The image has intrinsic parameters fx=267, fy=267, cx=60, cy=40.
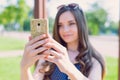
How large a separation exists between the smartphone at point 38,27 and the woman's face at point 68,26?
241 mm

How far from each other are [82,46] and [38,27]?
13.1 inches

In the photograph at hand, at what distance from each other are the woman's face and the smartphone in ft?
0.79

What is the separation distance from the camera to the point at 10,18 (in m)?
7.43

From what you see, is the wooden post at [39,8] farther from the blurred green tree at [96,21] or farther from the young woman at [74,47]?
the blurred green tree at [96,21]

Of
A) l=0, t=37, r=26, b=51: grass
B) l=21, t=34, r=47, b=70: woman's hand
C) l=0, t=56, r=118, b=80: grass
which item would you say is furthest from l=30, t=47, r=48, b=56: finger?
l=0, t=37, r=26, b=51: grass

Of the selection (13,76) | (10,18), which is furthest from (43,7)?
(10,18)

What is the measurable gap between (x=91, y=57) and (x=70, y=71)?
0.27 metres

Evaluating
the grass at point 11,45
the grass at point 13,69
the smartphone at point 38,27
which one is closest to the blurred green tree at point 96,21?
the grass at point 11,45

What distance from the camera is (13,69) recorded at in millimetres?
4762

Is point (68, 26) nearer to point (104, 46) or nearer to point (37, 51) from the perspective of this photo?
point (37, 51)

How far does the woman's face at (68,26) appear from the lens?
1.05m

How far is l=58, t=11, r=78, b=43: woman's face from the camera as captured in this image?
1051mm

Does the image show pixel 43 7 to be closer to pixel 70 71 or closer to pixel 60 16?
pixel 60 16

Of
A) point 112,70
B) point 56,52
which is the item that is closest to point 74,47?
point 56,52
